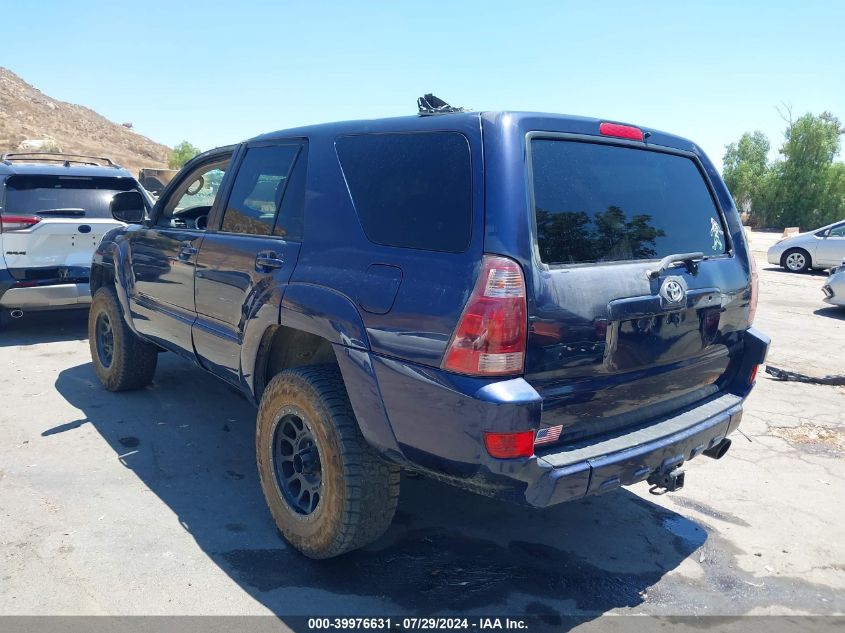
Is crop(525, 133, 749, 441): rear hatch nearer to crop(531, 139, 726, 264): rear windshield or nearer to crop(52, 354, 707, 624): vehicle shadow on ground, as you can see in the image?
crop(531, 139, 726, 264): rear windshield

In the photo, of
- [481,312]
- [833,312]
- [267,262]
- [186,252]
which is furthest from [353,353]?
[833,312]

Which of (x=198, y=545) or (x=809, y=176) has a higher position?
(x=809, y=176)

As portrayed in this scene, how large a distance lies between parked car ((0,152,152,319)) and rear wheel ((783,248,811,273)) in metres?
14.8

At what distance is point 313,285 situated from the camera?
3.04 m

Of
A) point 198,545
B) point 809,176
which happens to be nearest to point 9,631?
point 198,545

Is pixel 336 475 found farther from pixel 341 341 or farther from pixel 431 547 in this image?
pixel 431 547

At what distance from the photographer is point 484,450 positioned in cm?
242

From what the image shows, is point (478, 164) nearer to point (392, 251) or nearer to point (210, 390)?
point (392, 251)

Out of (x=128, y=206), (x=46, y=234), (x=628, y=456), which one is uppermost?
(x=128, y=206)

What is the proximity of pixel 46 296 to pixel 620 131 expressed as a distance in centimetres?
628

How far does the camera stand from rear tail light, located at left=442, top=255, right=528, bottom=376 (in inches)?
94.3

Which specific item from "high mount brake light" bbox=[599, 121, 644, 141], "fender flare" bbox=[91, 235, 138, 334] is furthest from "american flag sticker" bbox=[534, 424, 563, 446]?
"fender flare" bbox=[91, 235, 138, 334]

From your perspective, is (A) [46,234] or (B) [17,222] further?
(A) [46,234]

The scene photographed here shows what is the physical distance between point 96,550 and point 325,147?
2226 mm
